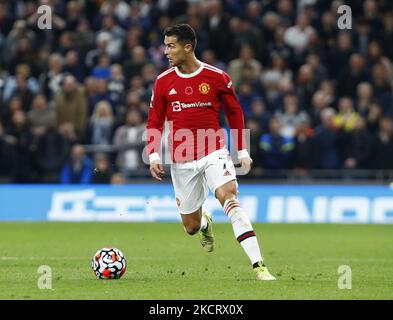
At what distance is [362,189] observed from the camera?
20688mm

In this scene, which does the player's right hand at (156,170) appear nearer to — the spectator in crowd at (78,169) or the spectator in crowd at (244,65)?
the spectator in crowd at (78,169)

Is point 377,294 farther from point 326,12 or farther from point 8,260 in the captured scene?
point 326,12

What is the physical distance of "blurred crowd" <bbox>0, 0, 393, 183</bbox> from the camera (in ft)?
72.2

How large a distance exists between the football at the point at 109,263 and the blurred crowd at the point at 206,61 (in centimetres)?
1046

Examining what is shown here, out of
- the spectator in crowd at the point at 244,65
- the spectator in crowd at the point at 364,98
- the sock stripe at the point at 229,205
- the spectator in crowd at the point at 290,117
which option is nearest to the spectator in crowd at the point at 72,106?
the spectator in crowd at the point at 244,65

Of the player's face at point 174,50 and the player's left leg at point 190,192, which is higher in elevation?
the player's face at point 174,50

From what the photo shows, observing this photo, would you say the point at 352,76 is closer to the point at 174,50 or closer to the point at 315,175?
the point at 315,175

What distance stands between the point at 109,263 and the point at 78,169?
1081 cm

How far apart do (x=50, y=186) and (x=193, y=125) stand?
988cm

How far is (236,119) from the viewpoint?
11.7 m

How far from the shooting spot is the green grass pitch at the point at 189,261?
1010cm

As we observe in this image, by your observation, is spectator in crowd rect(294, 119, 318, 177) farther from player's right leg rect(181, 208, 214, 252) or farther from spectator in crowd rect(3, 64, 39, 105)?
player's right leg rect(181, 208, 214, 252)
